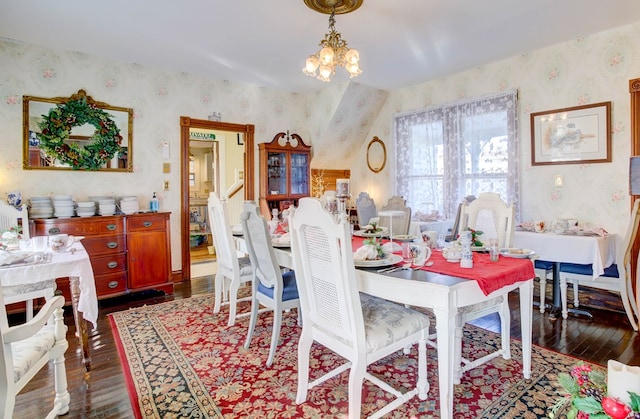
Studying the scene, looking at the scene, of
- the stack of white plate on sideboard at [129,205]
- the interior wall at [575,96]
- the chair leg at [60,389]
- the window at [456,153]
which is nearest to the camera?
the chair leg at [60,389]

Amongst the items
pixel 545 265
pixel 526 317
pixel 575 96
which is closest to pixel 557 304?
pixel 545 265

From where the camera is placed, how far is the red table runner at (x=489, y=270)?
5.45 feet

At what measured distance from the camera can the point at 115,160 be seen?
4.12 metres

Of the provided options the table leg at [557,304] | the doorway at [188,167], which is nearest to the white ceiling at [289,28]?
the doorway at [188,167]

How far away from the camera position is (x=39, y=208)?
11.4 ft

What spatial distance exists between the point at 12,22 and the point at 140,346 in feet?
9.97

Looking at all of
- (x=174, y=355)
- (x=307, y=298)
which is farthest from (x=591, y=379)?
(x=174, y=355)

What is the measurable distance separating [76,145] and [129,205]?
0.85 metres

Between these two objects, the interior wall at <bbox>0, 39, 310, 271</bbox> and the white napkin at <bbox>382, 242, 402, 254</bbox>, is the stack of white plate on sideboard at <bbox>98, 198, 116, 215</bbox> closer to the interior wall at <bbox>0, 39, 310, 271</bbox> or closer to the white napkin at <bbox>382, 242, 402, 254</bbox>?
the interior wall at <bbox>0, 39, 310, 271</bbox>

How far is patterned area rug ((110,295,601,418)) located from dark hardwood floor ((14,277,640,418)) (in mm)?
97

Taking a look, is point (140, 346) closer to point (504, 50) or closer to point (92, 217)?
point (92, 217)

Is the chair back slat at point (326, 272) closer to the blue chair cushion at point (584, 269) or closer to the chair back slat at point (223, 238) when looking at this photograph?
the chair back slat at point (223, 238)

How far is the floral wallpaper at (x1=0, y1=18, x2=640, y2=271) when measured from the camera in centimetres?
351

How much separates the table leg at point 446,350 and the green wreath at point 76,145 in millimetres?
3951
